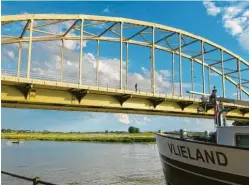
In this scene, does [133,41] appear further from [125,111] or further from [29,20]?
[29,20]

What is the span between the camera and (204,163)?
34.1 feet

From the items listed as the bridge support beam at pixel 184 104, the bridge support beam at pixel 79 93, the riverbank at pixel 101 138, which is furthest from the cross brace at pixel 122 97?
the riverbank at pixel 101 138

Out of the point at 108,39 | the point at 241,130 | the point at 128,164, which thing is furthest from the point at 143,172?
the point at 241,130

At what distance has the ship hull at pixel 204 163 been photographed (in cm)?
921

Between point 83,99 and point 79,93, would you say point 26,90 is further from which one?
point 83,99

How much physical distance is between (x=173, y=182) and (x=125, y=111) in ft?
65.9

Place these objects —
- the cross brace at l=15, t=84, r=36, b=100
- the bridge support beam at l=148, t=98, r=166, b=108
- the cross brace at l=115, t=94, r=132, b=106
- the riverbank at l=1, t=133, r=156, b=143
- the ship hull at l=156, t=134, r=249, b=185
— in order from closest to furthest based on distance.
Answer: the ship hull at l=156, t=134, r=249, b=185, the cross brace at l=15, t=84, r=36, b=100, the cross brace at l=115, t=94, r=132, b=106, the bridge support beam at l=148, t=98, r=166, b=108, the riverbank at l=1, t=133, r=156, b=143

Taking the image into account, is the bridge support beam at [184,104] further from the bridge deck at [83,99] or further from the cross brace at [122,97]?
the cross brace at [122,97]

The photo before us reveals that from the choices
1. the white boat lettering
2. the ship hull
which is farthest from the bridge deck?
the white boat lettering

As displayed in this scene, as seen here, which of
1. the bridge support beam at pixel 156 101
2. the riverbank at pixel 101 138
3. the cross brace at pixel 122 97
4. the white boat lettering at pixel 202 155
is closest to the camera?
the white boat lettering at pixel 202 155

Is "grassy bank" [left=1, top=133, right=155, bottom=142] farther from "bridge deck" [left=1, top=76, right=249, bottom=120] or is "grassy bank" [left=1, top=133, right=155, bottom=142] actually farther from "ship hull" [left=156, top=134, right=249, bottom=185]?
"ship hull" [left=156, top=134, right=249, bottom=185]

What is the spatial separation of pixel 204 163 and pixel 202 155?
249 millimetres

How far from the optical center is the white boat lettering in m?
9.68

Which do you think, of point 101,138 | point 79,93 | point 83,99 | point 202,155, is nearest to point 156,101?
point 83,99
